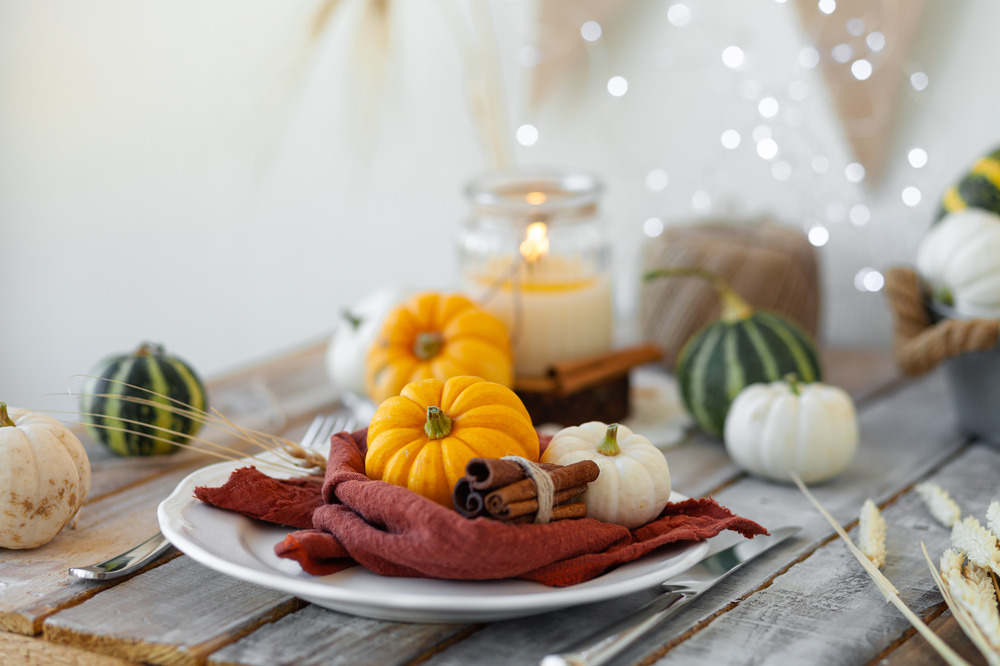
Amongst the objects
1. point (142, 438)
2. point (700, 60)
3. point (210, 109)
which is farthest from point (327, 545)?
point (210, 109)

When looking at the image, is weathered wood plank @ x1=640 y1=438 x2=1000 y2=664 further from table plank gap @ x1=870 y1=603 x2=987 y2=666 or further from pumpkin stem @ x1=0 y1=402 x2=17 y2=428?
pumpkin stem @ x1=0 y1=402 x2=17 y2=428

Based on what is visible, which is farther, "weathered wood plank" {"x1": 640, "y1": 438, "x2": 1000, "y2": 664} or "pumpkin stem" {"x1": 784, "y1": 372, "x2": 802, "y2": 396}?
"pumpkin stem" {"x1": 784, "y1": 372, "x2": 802, "y2": 396}

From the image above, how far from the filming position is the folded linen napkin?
65 cm

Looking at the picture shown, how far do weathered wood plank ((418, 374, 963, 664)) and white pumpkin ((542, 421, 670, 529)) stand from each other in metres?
0.07

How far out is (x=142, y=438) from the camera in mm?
1072

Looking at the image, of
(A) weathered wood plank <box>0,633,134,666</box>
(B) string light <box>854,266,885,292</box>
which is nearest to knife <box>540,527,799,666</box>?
(A) weathered wood plank <box>0,633,134,666</box>

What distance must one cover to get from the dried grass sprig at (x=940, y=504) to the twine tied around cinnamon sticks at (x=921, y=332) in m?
0.18

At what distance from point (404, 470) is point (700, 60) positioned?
1233mm

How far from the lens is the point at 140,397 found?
1.05 metres

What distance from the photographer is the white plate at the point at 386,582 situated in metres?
0.63

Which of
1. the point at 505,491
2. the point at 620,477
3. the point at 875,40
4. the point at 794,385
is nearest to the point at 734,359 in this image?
the point at 794,385

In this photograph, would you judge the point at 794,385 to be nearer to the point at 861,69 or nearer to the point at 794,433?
the point at 794,433

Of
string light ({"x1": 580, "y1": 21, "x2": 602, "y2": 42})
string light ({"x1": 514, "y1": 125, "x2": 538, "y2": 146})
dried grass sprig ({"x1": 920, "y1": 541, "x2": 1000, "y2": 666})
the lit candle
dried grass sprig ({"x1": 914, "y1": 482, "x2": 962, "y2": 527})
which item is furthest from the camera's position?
string light ({"x1": 514, "y1": 125, "x2": 538, "y2": 146})

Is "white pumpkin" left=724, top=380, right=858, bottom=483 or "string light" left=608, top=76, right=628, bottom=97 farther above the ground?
"string light" left=608, top=76, right=628, bottom=97
